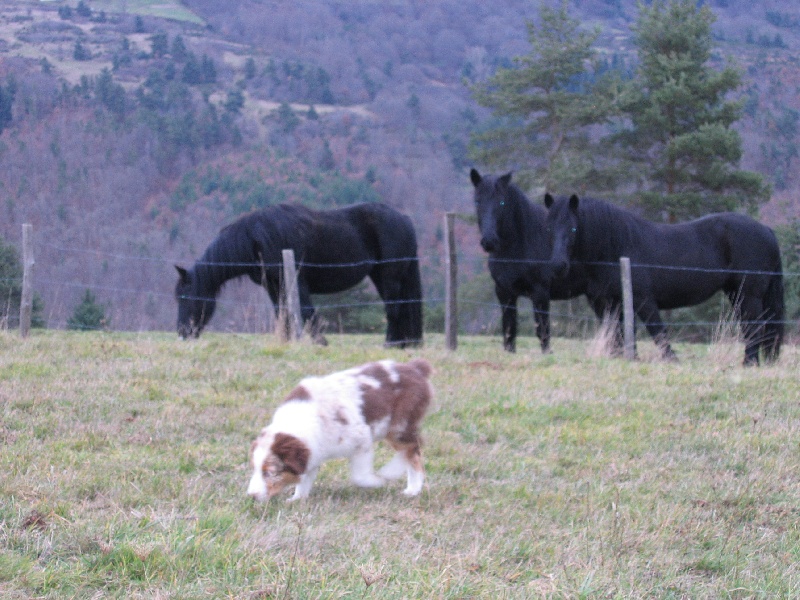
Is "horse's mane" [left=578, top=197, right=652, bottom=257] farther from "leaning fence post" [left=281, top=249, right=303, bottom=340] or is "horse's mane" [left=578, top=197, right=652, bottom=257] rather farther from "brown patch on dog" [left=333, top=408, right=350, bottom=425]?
"brown patch on dog" [left=333, top=408, right=350, bottom=425]

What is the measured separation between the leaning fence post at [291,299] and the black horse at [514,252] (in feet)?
8.46

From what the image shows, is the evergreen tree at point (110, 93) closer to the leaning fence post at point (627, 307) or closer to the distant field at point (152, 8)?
the distant field at point (152, 8)

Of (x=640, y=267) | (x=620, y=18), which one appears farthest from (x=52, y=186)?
(x=620, y=18)

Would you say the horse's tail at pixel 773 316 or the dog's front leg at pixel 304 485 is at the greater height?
the horse's tail at pixel 773 316

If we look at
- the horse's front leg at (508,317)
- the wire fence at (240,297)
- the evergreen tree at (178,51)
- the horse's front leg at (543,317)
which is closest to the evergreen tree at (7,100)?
the wire fence at (240,297)

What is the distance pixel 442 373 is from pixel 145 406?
3.00 m

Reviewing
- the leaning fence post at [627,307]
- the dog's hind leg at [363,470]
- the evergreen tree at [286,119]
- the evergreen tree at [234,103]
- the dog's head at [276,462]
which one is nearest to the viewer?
the dog's head at [276,462]

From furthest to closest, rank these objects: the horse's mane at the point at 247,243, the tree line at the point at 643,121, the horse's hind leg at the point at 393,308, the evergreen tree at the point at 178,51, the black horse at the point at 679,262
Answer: the evergreen tree at the point at 178,51 < the tree line at the point at 643,121 < the horse's hind leg at the point at 393,308 < the horse's mane at the point at 247,243 < the black horse at the point at 679,262

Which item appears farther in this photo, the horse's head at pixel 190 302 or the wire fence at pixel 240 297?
the horse's head at pixel 190 302

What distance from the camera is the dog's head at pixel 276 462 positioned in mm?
4164

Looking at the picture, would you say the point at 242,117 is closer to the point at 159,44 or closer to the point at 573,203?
the point at 159,44

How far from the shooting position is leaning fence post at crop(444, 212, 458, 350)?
1056cm

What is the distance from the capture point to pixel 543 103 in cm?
3167

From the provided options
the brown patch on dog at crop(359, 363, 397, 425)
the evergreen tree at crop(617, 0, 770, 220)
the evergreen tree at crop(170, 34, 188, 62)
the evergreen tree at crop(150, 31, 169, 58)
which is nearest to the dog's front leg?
the brown patch on dog at crop(359, 363, 397, 425)
